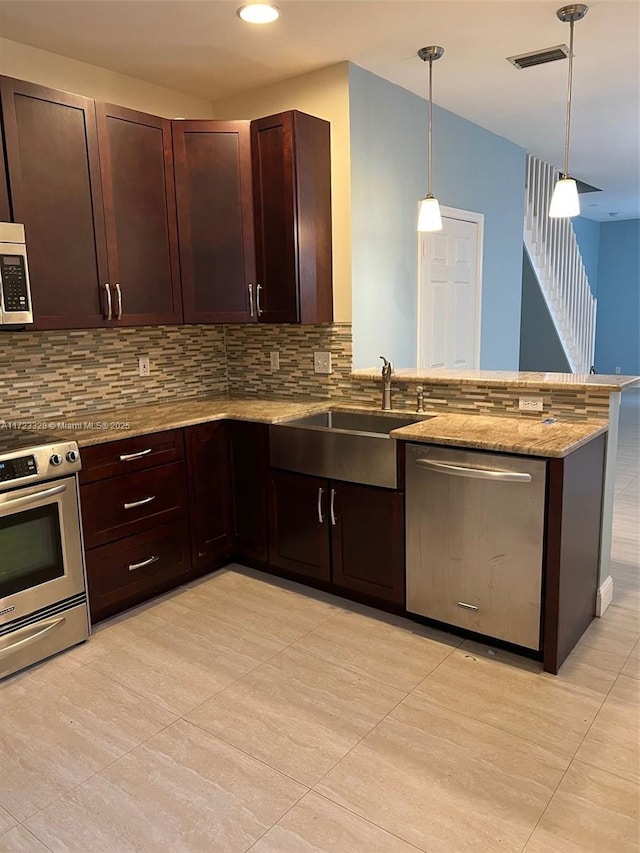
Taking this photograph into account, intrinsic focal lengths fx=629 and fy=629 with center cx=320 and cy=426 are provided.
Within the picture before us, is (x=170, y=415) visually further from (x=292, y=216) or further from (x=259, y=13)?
(x=259, y=13)

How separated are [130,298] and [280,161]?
1.04 metres

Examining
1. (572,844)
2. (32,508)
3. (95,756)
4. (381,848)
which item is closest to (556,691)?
(572,844)

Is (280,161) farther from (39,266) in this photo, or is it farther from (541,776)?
(541,776)

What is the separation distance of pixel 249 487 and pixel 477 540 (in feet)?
4.30

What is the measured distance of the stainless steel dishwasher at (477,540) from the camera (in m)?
2.40

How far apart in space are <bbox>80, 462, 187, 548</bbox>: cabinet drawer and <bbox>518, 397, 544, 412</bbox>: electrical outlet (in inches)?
65.9

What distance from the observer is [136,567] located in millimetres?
2992

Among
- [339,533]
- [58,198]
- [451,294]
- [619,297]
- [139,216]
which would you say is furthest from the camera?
[619,297]

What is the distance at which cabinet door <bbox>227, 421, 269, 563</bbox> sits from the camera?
328cm

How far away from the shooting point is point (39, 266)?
274cm

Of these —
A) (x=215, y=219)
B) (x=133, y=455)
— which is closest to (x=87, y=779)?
(x=133, y=455)

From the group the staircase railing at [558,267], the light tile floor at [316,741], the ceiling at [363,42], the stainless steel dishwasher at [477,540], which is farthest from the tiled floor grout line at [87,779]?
the staircase railing at [558,267]

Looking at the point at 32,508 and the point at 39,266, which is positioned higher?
the point at 39,266

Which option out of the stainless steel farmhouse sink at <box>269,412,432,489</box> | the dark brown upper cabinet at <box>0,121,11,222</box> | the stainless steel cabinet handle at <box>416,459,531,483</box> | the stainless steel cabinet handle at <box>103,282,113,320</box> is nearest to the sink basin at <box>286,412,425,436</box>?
the stainless steel farmhouse sink at <box>269,412,432,489</box>
